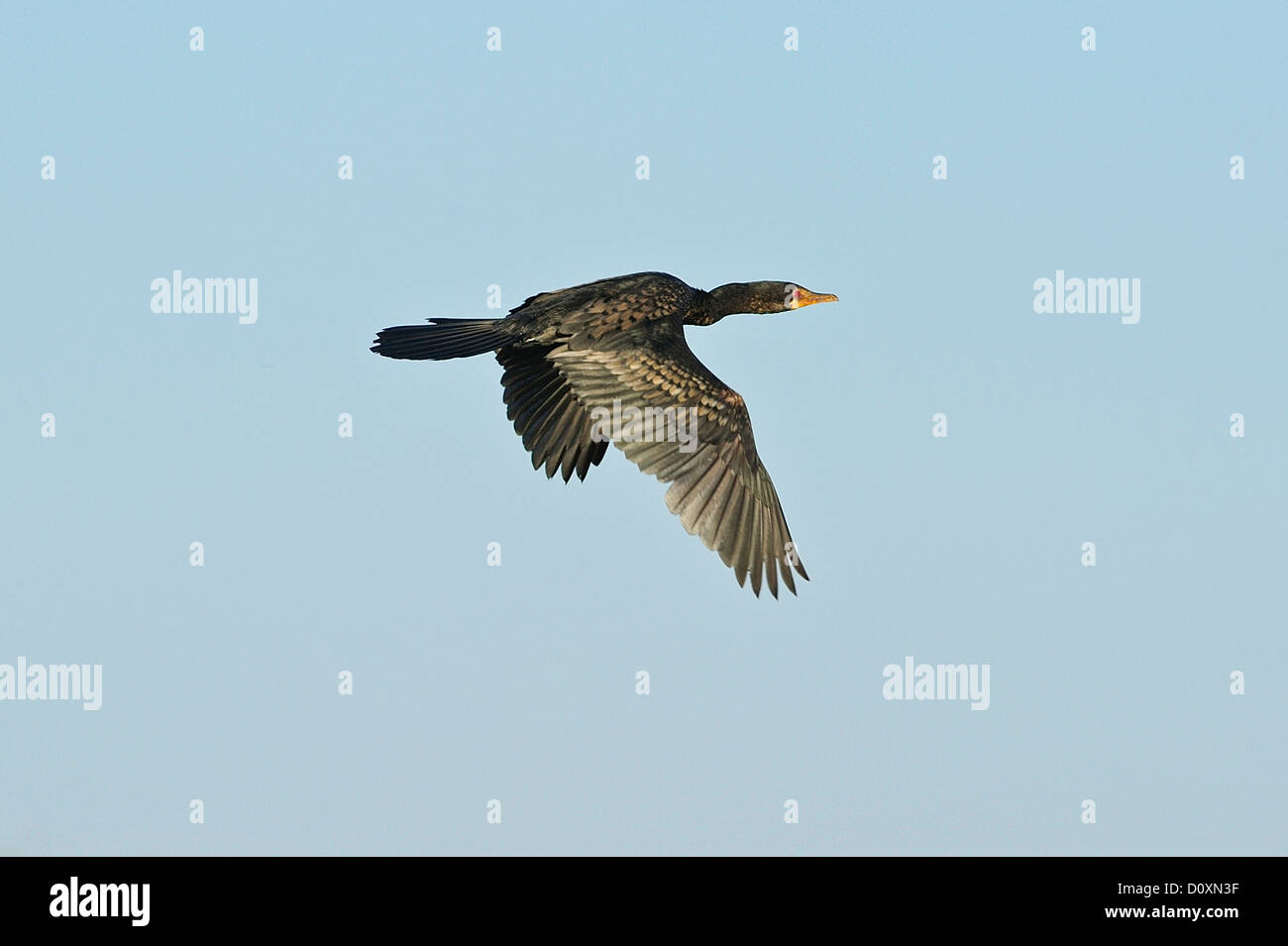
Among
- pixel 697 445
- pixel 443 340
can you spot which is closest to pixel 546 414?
pixel 443 340

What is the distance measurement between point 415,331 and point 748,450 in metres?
3.41

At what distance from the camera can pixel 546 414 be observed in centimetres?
1855

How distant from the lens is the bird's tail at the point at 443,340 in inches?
712

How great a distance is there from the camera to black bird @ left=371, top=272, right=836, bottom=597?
677 inches

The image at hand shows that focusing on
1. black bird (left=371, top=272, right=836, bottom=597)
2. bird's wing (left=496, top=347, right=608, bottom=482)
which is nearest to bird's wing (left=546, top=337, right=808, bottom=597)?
black bird (left=371, top=272, right=836, bottom=597)

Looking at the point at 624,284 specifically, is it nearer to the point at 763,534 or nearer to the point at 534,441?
the point at 534,441

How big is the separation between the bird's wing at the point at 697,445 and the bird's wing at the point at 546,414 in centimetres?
49

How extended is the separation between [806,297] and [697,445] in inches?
132

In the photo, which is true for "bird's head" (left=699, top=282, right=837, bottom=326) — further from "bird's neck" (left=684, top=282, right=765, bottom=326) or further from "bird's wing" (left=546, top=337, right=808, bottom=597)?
"bird's wing" (left=546, top=337, right=808, bottom=597)

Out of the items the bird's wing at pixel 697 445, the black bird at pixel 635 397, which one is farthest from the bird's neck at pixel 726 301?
the bird's wing at pixel 697 445

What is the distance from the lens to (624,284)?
18812mm

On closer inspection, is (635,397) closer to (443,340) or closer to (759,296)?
(443,340)

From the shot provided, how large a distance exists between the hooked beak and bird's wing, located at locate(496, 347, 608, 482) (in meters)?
2.78
